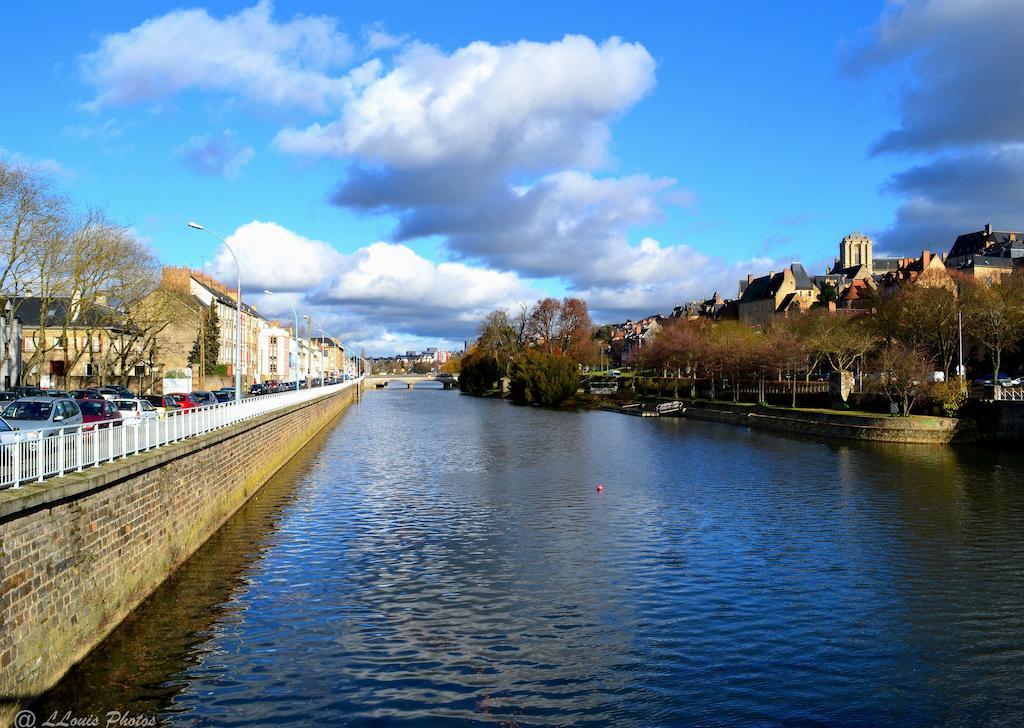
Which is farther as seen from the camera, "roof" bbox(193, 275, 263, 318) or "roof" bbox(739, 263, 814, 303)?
"roof" bbox(739, 263, 814, 303)

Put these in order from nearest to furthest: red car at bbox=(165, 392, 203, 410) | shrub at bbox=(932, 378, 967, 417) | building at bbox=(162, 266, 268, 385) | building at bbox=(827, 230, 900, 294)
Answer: red car at bbox=(165, 392, 203, 410)
shrub at bbox=(932, 378, 967, 417)
building at bbox=(162, 266, 268, 385)
building at bbox=(827, 230, 900, 294)

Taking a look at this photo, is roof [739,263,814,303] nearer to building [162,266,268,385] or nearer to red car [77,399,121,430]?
building [162,266,268,385]

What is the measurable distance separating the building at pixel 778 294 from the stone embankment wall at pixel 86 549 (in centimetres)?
13286

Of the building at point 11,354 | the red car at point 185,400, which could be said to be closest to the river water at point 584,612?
the red car at point 185,400

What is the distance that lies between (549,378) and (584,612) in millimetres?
89276

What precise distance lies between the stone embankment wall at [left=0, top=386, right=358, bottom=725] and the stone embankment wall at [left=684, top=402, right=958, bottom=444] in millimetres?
45992

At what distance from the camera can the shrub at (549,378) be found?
347ft

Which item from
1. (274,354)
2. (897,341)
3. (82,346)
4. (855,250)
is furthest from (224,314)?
(855,250)

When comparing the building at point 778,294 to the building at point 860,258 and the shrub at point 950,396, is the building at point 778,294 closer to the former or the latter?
the building at point 860,258

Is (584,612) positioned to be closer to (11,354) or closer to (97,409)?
(97,409)

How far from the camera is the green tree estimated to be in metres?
91.2

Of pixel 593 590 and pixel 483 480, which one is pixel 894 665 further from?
pixel 483 480

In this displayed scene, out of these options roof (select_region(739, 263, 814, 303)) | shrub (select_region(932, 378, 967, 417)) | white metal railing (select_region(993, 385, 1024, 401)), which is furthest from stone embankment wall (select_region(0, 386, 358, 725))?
roof (select_region(739, 263, 814, 303))

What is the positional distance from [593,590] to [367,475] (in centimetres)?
2099
